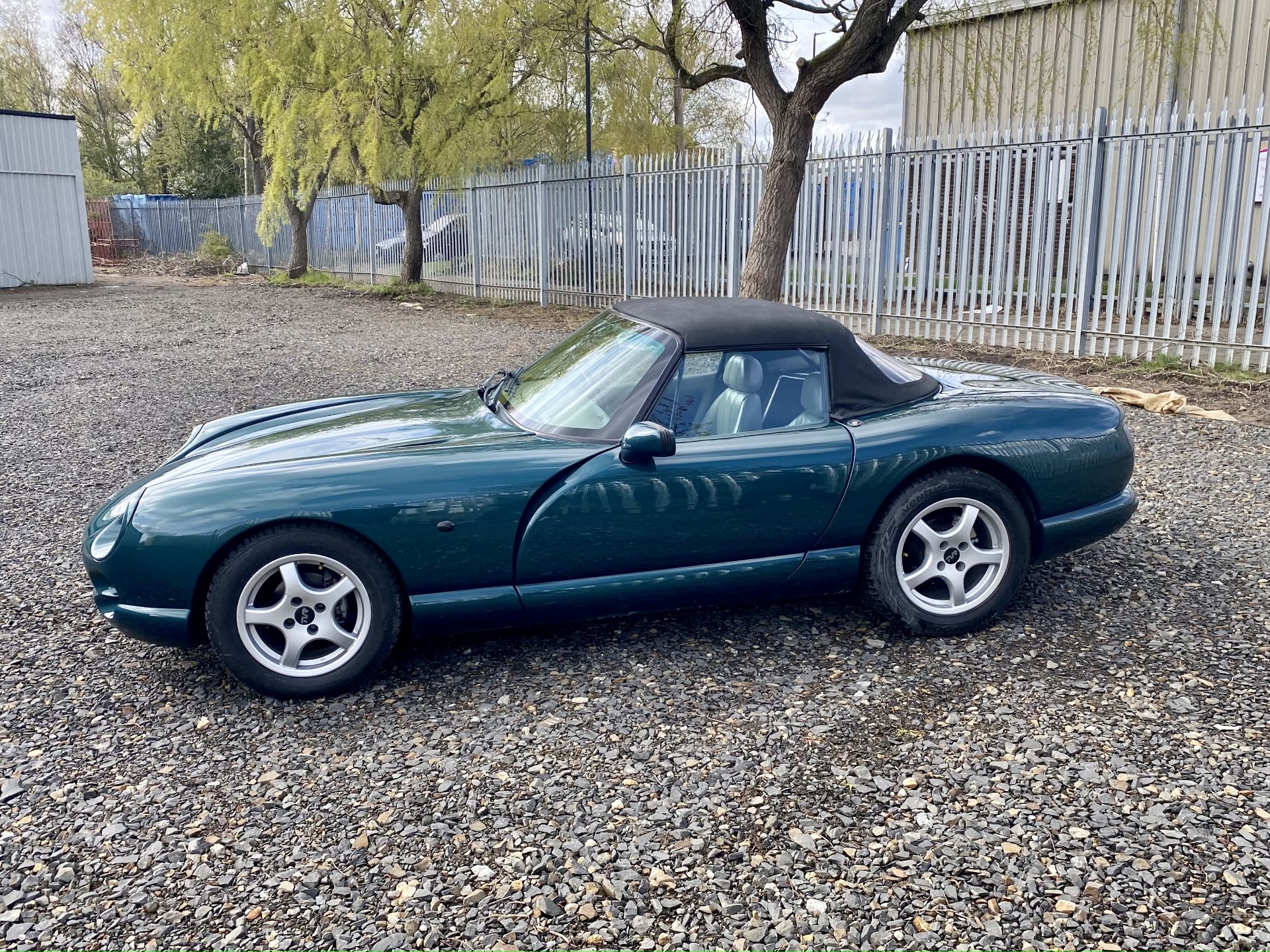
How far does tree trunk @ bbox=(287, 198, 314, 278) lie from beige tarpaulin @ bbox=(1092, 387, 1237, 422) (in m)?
21.5

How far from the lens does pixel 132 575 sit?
321 centimetres

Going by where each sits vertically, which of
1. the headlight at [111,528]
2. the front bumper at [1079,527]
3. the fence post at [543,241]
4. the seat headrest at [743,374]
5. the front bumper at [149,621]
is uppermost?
the fence post at [543,241]

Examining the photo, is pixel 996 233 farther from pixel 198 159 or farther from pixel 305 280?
pixel 198 159

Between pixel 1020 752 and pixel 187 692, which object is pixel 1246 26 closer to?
pixel 1020 752

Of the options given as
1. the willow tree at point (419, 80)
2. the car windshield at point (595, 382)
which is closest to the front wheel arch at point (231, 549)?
the car windshield at point (595, 382)

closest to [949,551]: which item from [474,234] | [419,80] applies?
[474,234]

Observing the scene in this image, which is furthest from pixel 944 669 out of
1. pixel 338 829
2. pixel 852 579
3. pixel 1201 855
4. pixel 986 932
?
pixel 338 829

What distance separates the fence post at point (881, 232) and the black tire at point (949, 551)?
833cm

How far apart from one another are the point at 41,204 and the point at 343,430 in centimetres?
2434

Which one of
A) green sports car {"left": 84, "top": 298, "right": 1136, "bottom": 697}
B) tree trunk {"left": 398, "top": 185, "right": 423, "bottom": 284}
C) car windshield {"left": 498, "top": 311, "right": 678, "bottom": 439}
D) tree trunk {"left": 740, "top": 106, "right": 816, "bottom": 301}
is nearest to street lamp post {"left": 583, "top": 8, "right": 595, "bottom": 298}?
tree trunk {"left": 740, "top": 106, "right": 816, "bottom": 301}

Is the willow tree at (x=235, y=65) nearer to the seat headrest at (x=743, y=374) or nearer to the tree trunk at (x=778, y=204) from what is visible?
the tree trunk at (x=778, y=204)

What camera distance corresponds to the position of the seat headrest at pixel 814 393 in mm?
3787

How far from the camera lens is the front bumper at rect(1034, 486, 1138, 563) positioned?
154 inches

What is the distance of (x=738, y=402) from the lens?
3736 mm
